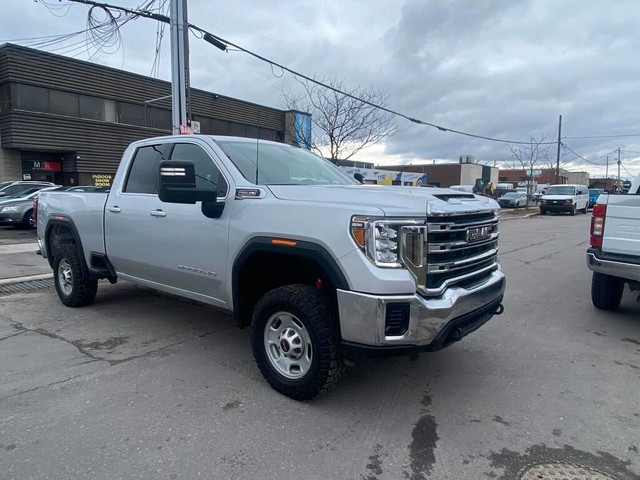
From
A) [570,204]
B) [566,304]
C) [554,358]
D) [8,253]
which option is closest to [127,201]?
[554,358]

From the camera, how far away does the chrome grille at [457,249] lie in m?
3.11

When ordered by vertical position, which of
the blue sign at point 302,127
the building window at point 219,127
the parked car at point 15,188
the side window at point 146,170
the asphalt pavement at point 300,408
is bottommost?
the asphalt pavement at point 300,408

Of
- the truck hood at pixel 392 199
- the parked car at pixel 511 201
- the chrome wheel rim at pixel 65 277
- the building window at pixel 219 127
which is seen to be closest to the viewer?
the truck hood at pixel 392 199

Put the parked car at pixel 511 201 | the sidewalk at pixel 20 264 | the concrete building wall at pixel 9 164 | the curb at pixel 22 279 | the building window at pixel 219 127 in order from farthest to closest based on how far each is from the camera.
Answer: the parked car at pixel 511 201 → the building window at pixel 219 127 → the concrete building wall at pixel 9 164 → the sidewalk at pixel 20 264 → the curb at pixel 22 279

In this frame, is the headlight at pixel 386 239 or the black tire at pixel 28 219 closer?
the headlight at pixel 386 239

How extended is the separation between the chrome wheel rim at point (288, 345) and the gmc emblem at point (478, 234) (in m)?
1.39

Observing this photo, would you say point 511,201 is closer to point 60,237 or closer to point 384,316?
point 60,237

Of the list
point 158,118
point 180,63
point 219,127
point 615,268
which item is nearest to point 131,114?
point 158,118

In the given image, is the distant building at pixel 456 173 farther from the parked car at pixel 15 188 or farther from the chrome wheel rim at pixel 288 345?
the chrome wheel rim at pixel 288 345

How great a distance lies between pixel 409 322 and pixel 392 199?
0.82m

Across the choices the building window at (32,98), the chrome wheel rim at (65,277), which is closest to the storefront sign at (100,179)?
the building window at (32,98)

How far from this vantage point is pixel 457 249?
10.8 ft

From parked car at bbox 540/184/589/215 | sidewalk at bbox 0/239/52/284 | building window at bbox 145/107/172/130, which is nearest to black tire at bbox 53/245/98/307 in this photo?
sidewalk at bbox 0/239/52/284

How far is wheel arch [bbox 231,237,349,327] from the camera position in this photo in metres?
3.13
